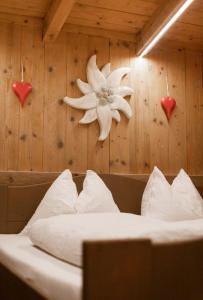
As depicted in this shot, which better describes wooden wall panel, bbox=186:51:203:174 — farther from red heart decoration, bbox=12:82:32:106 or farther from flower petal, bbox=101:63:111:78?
red heart decoration, bbox=12:82:32:106

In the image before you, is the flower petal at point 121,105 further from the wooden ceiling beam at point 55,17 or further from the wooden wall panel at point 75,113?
the wooden ceiling beam at point 55,17

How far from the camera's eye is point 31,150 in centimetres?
302

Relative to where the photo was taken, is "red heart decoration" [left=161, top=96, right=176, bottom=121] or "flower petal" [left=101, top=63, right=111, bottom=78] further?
"red heart decoration" [left=161, top=96, right=176, bottom=121]

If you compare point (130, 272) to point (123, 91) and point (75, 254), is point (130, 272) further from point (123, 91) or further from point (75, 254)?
point (123, 91)

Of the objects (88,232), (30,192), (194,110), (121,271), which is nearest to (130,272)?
(121,271)

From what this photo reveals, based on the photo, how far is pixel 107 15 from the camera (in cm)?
316

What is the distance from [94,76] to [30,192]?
115 centimetres

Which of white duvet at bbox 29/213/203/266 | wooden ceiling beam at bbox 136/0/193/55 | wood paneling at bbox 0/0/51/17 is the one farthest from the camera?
wood paneling at bbox 0/0/51/17

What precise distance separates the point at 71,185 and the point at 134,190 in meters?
0.59

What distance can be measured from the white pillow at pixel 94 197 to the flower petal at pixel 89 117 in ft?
1.49

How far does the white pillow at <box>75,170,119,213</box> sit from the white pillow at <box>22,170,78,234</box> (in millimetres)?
60

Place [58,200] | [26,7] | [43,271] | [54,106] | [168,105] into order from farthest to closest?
[168,105]
[54,106]
[26,7]
[58,200]
[43,271]

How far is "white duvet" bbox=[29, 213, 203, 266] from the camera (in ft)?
3.63

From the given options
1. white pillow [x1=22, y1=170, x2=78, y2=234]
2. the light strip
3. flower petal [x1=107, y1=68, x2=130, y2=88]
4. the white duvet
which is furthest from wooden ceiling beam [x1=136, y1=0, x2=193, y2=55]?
the white duvet
